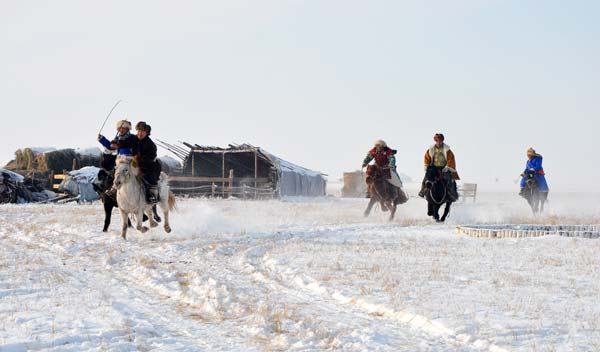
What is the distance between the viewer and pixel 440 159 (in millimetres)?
17578

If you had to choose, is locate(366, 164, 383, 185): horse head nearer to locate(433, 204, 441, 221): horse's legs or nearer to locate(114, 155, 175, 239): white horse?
locate(433, 204, 441, 221): horse's legs

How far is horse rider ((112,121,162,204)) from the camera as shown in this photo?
42.9 feet

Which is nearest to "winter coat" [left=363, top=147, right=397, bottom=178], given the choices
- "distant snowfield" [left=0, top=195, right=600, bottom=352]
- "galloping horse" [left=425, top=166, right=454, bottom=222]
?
"galloping horse" [left=425, top=166, right=454, bottom=222]

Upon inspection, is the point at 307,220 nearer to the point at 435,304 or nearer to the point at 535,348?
the point at 435,304

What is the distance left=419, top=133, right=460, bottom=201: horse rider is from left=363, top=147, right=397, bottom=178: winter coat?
1005 mm

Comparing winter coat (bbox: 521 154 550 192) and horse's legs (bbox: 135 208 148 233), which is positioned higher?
winter coat (bbox: 521 154 550 192)

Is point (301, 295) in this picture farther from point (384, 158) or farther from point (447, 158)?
point (384, 158)

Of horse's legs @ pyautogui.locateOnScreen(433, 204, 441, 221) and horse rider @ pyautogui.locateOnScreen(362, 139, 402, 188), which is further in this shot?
horse rider @ pyautogui.locateOnScreen(362, 139, 402, 188)

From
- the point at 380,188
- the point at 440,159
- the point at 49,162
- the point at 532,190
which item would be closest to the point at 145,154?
the point at 380,188

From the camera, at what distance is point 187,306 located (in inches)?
237

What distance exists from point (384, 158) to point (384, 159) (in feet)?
0.09

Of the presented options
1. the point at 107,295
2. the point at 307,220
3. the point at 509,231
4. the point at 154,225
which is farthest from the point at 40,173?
the point at 107,295

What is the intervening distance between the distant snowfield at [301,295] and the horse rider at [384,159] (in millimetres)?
6456

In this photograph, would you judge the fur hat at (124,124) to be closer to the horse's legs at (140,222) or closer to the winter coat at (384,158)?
the horse's legs at (140,222)
